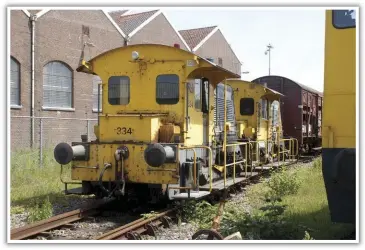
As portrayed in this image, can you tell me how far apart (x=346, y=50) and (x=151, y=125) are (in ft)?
12.4

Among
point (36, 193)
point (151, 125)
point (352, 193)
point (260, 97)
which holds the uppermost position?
point (260, 97)

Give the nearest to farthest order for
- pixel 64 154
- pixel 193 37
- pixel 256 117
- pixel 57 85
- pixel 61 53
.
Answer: pixel 64 154 → pixel 256 117 → pixel 57 85 → pixel 61 53 → pixel 193 37

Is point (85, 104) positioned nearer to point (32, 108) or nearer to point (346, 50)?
point (32, 108)

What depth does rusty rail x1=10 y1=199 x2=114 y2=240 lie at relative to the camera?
627 centimetres

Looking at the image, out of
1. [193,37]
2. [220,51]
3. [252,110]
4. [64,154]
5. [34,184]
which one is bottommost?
[34,184]

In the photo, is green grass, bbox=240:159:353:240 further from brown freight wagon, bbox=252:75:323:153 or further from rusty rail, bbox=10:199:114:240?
brown freight wagon, bbox=252:75:323:153

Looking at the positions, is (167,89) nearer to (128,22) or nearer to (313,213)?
(313,213)

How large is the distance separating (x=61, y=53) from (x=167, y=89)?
1037 cm

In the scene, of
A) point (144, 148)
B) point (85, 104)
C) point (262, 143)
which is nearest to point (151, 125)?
point (144, 148)

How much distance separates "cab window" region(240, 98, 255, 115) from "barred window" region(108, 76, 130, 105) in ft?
20.5

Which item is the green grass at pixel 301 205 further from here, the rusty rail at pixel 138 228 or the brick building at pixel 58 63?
the brick building at pixel 58 63

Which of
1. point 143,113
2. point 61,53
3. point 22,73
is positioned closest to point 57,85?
point 61,53

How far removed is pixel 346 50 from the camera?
5.48 metres

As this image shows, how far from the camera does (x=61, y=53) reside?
17484 millimetres
